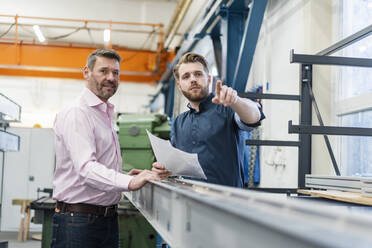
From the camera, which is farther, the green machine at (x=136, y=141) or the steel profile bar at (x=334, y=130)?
the green machine at (x=136, y=141)

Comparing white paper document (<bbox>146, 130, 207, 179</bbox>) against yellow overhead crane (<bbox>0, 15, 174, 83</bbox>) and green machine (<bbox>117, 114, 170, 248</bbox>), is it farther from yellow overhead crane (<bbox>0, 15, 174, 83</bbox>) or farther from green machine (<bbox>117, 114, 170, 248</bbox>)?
yellow overhead crane (<bbox>0, 15, 174, 83</bbox>)

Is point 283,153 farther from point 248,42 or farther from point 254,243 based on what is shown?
point 254,243

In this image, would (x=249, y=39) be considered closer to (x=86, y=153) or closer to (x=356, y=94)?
(x=356, y=94)

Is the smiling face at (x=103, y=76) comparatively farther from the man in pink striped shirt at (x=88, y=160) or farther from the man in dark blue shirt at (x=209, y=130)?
the man in dark blue shirt at (x=209, y=130)

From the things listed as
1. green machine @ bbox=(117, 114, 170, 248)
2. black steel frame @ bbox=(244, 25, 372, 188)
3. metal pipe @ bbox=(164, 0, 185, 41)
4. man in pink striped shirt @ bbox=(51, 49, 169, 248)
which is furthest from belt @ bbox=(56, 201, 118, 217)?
metal pipe @ bbox=(164, 0, 185, 41)

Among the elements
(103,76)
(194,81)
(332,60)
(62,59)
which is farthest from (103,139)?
(62,59)

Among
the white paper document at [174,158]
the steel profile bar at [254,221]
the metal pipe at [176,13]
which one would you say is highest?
the metal pipe at [176,13]

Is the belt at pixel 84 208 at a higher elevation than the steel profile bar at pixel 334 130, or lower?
lower

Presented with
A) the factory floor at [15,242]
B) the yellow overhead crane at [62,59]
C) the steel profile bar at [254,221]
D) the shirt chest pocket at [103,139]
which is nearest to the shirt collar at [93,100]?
the shirt chest pocket at [103,139]

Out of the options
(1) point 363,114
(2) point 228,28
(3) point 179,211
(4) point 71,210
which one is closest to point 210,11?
(2) point 228,28

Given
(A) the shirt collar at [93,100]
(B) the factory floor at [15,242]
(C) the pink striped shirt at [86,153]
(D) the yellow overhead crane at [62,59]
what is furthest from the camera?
(D) the yellow overhead crane at [62,59]

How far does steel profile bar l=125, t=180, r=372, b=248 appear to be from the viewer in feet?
1.80

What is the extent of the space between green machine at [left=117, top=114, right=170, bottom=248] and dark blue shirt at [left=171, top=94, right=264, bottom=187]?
4.92ft

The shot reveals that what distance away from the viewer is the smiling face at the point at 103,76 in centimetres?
201
